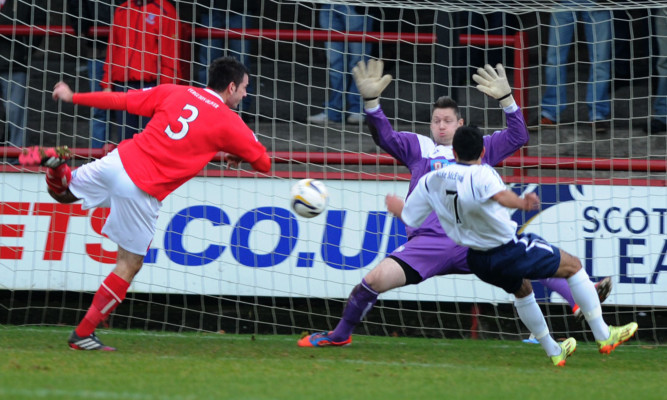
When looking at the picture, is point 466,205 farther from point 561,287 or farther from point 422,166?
point 561,287

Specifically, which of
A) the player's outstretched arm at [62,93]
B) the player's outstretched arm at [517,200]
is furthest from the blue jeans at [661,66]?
the player's outstretched arm at [62,93]

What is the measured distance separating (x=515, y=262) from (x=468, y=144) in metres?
0.77

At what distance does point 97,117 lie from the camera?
29.1 feet

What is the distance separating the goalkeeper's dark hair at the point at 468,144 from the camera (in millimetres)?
5730

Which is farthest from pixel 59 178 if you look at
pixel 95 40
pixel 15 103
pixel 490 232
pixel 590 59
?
pixel 590 59

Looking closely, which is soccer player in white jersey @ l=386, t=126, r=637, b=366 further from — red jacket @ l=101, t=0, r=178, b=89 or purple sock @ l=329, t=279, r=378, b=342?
red jacket @ l=101, t=0, r=178, b=89

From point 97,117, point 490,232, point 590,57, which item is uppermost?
point 590,57

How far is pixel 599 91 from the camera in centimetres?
939

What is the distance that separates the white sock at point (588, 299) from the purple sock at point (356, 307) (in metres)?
1.36

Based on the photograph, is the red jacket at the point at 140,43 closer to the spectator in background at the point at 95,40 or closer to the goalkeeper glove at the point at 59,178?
the spectator in background at the point at 95,40

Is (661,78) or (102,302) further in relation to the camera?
(661,78)

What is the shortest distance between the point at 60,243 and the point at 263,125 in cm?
245

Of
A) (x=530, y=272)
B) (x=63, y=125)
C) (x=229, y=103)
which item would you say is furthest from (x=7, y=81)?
(x=530, y=272)

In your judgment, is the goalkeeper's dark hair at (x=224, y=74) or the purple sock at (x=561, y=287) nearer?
the goalkeeper's dark hair at (x=224, y=74)
